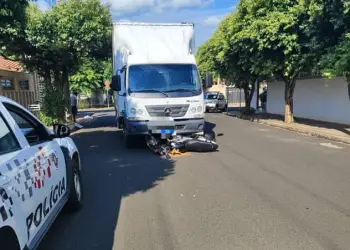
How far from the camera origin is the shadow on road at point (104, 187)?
14.7ft

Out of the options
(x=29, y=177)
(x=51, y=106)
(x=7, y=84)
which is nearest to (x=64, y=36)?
(x=51, y=106)

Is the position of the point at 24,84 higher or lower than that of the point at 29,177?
higher

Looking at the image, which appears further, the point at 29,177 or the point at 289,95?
the point at 289,95

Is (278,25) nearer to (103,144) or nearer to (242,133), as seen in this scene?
(242,133)

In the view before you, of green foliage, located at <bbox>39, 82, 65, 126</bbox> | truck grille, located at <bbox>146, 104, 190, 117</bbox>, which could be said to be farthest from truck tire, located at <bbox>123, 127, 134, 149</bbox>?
green foliage, located at <bbox>39, 82, 65, 126</bbox>

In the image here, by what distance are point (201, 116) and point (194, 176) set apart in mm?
3442

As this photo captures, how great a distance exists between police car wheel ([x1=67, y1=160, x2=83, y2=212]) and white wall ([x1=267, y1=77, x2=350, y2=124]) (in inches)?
553

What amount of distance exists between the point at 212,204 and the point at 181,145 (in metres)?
4.80

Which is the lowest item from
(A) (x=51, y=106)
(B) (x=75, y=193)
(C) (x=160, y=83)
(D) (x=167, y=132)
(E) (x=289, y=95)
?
(B) (x=75, y=193)

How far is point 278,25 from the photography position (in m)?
14.5

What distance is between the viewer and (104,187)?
6887 millimetres

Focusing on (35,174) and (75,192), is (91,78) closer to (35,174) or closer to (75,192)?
(75,192)

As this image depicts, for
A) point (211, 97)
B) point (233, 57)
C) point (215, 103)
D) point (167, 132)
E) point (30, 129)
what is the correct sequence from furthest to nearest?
point (211, 97), point (215, 103), point (233, 57), point (167, 132), point (30, 129)

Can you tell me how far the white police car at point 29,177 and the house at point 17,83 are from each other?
16.9m
